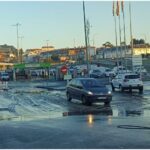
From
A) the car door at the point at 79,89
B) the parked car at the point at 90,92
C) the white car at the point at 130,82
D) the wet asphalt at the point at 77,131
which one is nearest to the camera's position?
the wet asphalt at the point at 77,131

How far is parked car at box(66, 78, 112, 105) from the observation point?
1179 inches

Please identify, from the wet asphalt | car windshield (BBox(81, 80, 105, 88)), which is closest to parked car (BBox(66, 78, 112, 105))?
car windshield (BBox(81, 80, 105, 88))

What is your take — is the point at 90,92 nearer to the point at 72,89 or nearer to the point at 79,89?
the point at 79,89

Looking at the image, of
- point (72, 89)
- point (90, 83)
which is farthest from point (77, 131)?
point (72, 89)

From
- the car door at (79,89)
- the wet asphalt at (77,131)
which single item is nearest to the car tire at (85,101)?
the car door at (79,89)

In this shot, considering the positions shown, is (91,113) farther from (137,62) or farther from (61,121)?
(137,62)

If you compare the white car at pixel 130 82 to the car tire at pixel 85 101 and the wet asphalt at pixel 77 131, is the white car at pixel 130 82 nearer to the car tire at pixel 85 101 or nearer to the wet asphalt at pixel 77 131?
the car tire at pixel 85 101

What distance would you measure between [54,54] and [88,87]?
169 meters

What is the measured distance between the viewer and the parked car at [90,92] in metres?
29.9

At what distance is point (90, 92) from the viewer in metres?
30.0

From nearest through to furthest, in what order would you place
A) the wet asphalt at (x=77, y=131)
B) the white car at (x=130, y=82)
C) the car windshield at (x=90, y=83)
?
1. the wet asphalt at (x=77, y=131)
2. the car windshield at (x=90, y=83)
3. the white car at (x=130, y=82)

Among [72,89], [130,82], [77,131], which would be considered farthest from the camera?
[130,82]

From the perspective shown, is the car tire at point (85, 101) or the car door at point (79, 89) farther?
the car door at point (79, 89)

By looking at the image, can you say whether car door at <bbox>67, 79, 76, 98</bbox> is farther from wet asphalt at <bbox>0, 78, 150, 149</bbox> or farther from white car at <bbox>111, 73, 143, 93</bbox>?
white car at <bbox>111, 73, 143, 93</bbox>
